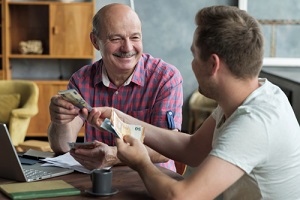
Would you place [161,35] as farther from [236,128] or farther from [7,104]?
[236,128]

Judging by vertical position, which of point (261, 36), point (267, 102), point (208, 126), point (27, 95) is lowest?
point (27, 95)

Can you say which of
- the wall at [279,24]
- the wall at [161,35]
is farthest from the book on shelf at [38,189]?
the wall at [279,24]

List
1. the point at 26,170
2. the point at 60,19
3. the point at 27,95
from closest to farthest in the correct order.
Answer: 1. the point at 26,170
2. the point at 27,95
3. the point at 60,19

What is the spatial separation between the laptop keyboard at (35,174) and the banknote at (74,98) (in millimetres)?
286

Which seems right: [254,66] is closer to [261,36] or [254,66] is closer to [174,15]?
[261,36]

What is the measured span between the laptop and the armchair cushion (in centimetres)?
362

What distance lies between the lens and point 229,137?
1924 millimetres

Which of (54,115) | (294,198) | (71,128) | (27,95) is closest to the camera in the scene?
(294,198)

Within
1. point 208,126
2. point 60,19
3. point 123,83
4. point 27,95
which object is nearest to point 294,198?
point 208,126

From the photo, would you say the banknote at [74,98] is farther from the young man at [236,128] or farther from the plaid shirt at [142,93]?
the plaid shirt at [142,93]

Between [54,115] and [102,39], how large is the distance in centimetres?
54

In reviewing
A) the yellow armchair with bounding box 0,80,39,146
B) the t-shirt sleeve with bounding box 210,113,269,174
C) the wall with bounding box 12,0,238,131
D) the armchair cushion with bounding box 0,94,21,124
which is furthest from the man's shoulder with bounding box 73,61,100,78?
the wall with bounding box 12,0,238,131

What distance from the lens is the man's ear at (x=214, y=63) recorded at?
78.5 inches

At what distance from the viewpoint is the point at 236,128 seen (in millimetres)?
1934
